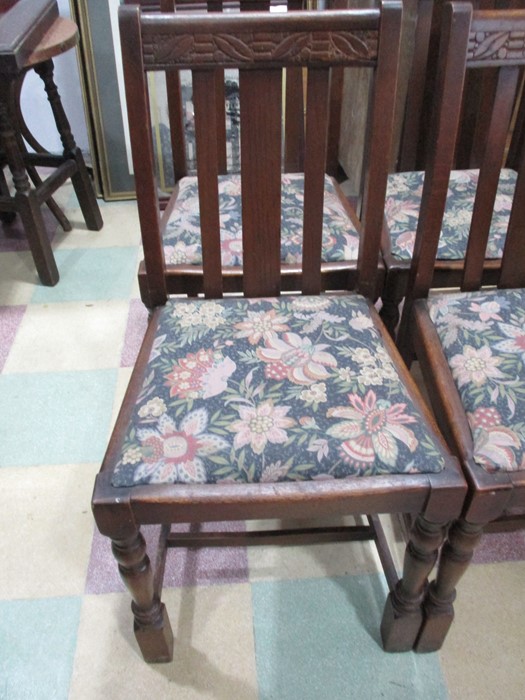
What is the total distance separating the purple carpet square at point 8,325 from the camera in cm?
177

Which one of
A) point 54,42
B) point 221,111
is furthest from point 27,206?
point 221,111

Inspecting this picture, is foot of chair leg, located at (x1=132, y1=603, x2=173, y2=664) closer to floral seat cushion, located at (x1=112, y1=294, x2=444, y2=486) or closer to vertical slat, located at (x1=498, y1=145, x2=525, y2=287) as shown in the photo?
floral seat cushion, located at (x1=112, y1=294, x2=444, y2=486)

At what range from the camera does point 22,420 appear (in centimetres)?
153

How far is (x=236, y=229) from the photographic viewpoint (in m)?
1.29

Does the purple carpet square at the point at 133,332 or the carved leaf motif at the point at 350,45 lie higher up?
the carved leaf motif at the point at 350,45

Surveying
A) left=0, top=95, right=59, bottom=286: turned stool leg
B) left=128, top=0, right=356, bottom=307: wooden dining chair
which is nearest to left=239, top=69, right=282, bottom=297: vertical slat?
left=128, top=0, right=356, bottom=307: wooden dining chair

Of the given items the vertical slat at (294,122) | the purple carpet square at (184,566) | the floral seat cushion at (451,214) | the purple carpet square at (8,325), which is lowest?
the purple carpet square at (184,566)

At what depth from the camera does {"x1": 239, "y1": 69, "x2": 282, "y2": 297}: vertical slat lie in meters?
0.96

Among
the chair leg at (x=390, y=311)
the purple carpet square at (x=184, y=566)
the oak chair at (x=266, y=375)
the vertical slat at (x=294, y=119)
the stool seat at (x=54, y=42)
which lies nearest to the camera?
the oak chair at (x=266, y=375)

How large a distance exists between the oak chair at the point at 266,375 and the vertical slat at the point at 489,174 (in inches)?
6.9

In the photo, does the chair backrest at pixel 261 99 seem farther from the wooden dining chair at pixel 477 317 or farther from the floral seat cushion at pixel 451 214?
the floral seat cushion at pixel 451 214

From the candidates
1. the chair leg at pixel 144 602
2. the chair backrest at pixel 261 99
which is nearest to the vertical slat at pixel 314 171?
the chair backrest at pixel 261 99

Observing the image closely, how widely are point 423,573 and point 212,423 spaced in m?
0.41

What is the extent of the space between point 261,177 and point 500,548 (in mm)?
893
